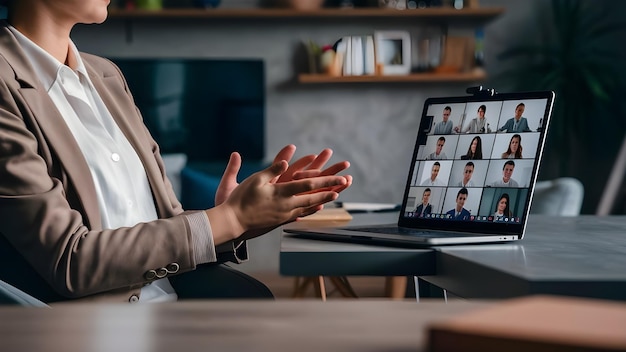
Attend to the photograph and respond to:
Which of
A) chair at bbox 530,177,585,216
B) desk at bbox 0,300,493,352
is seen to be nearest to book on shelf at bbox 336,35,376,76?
chair at bbox 530,177,585,216

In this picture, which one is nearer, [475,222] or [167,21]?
[475,222]

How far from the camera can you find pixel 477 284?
3.06ft

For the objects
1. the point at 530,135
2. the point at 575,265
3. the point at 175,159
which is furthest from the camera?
the point at 175,159

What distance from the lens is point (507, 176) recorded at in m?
1.25

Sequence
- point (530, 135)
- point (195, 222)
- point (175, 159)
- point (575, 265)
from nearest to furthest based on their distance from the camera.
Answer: point (575, 265), point (195, 222), point (530, 135), point (175, 159)

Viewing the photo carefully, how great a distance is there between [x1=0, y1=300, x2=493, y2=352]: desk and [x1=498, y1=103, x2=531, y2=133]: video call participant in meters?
0.84

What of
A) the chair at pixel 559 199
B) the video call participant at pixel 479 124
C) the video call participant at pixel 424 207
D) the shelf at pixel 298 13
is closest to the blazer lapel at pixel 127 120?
the video call participant at pixel 424 207

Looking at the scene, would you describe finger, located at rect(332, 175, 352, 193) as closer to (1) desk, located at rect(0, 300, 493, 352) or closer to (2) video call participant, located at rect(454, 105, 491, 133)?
(2) video call participant, located at rect(454, 105, 491, 133)

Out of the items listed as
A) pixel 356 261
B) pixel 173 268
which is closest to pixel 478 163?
pixel 356 261

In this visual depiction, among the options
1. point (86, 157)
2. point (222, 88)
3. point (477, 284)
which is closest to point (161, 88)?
point (222, 88)

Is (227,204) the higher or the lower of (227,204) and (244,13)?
the lower

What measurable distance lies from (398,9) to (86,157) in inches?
163

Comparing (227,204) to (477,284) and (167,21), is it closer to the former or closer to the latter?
(477,284)

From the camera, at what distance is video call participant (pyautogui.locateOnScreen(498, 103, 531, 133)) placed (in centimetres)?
128
